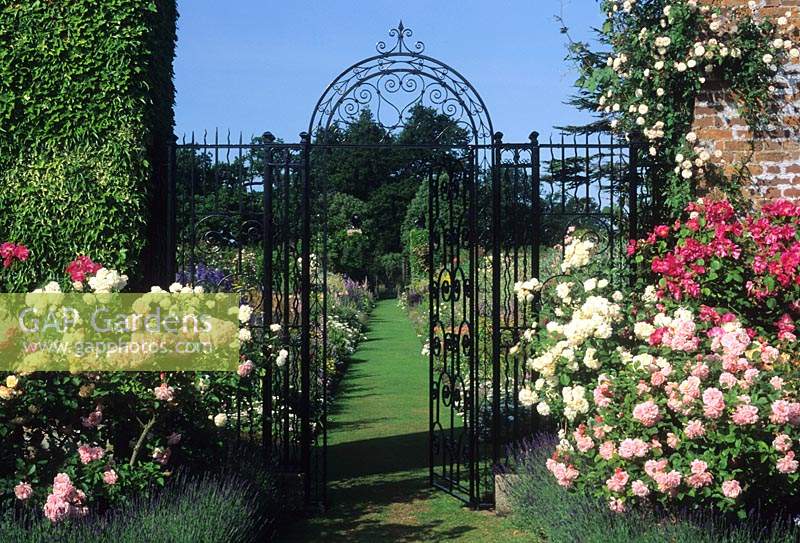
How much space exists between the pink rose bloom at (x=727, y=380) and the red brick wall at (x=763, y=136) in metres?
2.66

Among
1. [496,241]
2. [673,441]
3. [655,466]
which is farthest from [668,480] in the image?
[496,241]

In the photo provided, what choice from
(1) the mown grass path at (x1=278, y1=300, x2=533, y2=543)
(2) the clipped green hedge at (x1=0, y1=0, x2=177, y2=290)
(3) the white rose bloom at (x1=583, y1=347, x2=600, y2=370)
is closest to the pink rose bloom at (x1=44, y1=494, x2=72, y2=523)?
(1) the mown grass path at (x1=278, y1=300, x2=533, y2=543)

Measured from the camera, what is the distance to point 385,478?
24.5 ft

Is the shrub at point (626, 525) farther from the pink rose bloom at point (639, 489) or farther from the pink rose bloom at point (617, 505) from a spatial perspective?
the pink rose bloom at point (639, 489)

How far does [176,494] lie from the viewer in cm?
530

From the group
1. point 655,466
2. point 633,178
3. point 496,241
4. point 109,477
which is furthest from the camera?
point 633,178

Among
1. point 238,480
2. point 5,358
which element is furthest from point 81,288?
point 238,480

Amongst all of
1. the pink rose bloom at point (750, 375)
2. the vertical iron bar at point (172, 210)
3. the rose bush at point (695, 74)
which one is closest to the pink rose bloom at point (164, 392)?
the vertical iron bar at point (172, 210)

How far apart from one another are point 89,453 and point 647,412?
9.88 ft

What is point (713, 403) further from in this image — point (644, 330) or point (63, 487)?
point (63, 487)

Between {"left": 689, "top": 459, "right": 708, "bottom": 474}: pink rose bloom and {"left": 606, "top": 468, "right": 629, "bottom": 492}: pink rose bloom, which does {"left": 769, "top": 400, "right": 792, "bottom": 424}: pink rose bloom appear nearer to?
{"left": 689, "top": 459, "right": 708, "bottom": 474}: pink rose bloom

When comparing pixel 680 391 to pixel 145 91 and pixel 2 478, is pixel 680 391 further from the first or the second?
pixel 145 91

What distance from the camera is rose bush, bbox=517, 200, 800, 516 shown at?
457 centimetres

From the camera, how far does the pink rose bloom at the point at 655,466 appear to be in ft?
15.0
